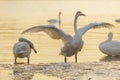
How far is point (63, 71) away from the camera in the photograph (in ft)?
29.9

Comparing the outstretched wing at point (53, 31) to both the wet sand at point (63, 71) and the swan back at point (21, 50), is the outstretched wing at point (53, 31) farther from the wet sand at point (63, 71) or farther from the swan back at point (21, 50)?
the wet sand at point (63, 71)

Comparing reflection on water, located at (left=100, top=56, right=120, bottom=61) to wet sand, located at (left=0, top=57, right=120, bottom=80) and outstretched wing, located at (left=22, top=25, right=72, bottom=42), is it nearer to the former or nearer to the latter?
outstretched wing, located at (left=22, top=25, right=72, bottom=42)

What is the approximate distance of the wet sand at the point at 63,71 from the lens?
861 centimetres

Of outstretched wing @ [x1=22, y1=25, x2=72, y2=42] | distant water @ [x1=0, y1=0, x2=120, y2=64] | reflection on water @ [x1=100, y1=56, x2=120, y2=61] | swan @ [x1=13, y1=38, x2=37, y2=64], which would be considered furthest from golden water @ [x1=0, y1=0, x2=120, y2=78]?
outstretched wing @ [x1=22, y1=25, x2=72, y2=42]

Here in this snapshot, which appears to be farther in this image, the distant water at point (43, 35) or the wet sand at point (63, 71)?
the distant water at point (43, 35)

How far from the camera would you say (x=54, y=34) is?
1092 cm

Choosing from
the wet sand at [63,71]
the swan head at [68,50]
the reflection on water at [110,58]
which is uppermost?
the swan head at [68,50]

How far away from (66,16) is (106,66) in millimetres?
13131

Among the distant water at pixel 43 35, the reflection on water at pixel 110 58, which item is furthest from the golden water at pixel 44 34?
the reflection on water at pixel 110 58

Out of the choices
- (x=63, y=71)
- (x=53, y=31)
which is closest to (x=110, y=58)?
(x=53, y=31)

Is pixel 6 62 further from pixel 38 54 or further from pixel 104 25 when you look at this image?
pixel 104 25

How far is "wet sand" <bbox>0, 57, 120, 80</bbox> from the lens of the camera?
28.2 ft

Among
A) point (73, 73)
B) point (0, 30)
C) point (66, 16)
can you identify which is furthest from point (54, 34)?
point (66, 16)

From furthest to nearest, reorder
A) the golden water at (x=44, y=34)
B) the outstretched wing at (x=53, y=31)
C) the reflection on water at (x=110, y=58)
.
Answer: the golden water at (x=44, y=34), the reflection on water at (x=110, y=58), the outstretched wing at (x=53, y=31)
